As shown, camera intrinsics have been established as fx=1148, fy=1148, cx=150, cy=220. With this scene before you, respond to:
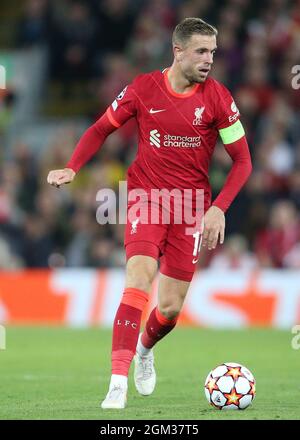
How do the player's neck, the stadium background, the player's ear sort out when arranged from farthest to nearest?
the stadium background, the player's neck, the player's ear

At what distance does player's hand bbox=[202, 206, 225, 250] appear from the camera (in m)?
7.70

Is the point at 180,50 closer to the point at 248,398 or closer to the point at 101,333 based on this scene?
the point at 248,398

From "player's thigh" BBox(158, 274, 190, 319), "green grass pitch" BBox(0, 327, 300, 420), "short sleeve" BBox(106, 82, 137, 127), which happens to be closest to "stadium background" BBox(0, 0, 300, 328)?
"green grass pitch" BBox(0, 327, 300, 420)

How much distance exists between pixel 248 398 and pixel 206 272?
A: 323 inches

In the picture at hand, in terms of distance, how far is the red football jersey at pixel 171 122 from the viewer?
8195mm

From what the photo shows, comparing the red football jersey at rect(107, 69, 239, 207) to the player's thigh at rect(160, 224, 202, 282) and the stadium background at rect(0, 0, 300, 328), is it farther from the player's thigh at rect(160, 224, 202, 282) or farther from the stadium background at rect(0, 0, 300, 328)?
the stadium background at rect(0, 0, 300, 328)

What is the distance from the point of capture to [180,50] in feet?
26.7

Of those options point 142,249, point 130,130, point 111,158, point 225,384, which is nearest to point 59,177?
point 142,249

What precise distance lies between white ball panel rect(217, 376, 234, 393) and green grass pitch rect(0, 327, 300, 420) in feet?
0.51

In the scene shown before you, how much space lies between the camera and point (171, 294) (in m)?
8.46

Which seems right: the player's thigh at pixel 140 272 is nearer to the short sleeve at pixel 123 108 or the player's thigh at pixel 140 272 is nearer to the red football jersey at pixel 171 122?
the red football jersey at pixel 171 122

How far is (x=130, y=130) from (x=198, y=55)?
10.3 m

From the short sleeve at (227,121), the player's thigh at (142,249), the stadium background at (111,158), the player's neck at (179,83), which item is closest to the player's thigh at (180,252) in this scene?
the player's thigh at (142,249)
